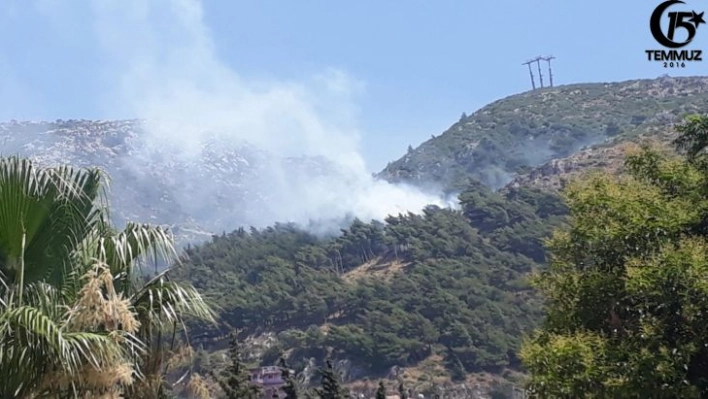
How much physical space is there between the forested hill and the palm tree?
13880cm

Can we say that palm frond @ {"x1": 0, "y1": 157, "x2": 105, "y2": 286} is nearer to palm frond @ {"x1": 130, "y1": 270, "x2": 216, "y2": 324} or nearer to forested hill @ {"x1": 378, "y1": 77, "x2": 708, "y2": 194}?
palm frond @ {"x1": 130, "y1": 270, "x2": 216, "y2": 324}

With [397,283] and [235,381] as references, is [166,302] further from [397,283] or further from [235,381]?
[397,283]

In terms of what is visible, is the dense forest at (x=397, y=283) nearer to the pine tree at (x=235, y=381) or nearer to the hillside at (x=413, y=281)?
the hillside at (x=413, y=281)

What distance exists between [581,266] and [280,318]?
77.4m

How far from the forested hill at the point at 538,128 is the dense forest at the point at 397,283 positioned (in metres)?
42.7

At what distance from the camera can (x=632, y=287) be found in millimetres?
8594

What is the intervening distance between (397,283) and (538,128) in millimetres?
93769

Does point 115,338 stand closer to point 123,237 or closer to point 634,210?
point 123,237

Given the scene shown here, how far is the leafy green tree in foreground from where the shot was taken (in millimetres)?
8445

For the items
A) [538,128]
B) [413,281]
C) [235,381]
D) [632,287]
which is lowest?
[413,281]

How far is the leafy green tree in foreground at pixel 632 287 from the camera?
8.45 meters

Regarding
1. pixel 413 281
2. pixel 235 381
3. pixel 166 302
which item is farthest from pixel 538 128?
pixel 166 302

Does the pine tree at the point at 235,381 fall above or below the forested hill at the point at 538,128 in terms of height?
below

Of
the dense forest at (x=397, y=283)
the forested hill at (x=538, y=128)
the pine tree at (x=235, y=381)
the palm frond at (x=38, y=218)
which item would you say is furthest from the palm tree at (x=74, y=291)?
the forested hill at (x=538, y=128)
